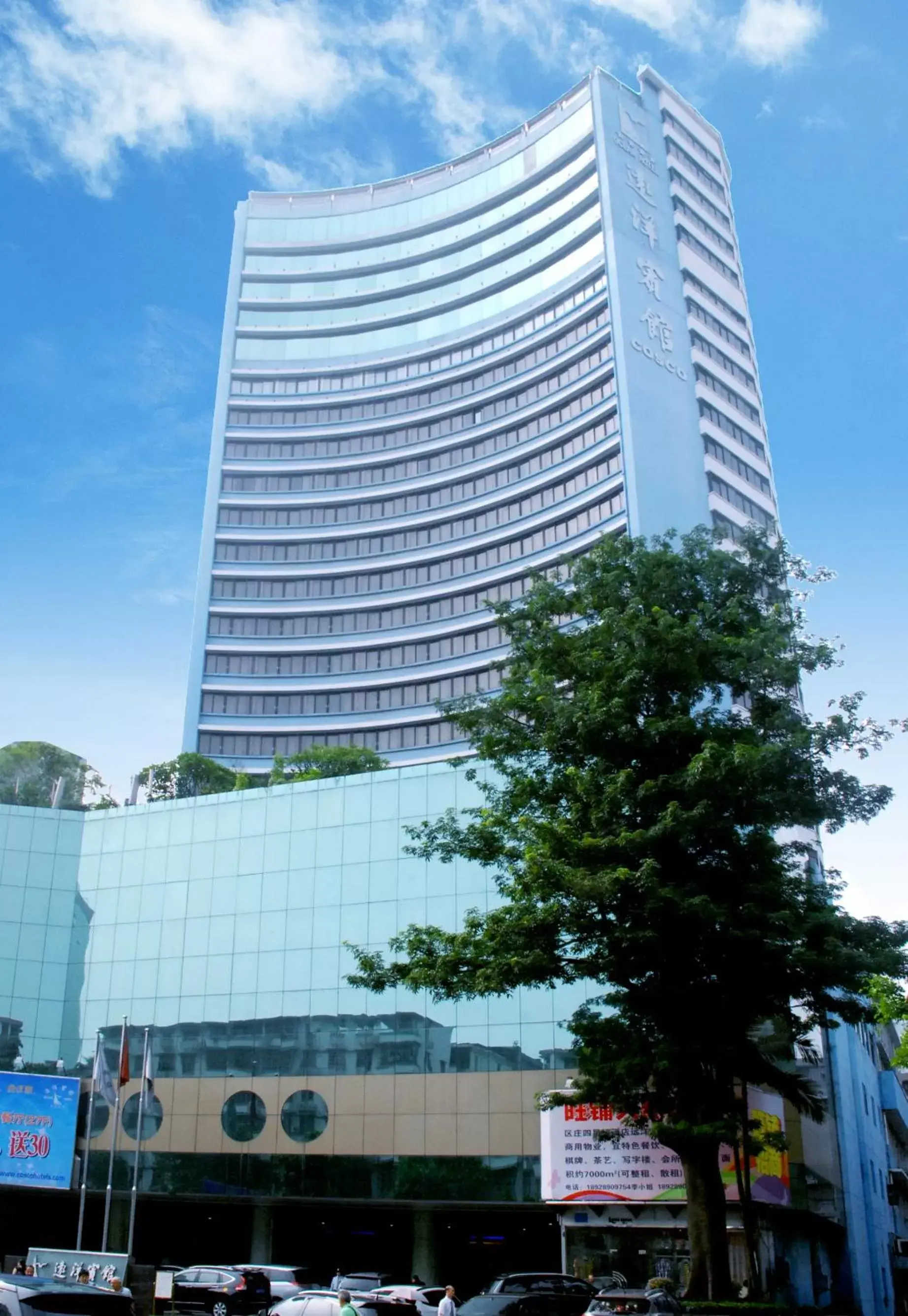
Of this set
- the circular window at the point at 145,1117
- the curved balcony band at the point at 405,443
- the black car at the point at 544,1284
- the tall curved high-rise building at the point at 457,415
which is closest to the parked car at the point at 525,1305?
the black car at the point at 544,1284

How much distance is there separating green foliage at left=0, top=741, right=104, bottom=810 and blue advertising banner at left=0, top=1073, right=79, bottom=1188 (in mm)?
32015

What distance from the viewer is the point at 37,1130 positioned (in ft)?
153

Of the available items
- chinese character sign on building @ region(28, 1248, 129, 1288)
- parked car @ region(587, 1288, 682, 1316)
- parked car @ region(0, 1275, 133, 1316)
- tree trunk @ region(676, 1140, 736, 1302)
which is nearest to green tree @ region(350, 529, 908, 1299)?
tree trunk @ region(676, 1140, 736, 1302)

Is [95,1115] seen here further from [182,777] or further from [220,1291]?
[182,777]

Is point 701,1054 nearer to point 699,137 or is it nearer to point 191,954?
point 191,954

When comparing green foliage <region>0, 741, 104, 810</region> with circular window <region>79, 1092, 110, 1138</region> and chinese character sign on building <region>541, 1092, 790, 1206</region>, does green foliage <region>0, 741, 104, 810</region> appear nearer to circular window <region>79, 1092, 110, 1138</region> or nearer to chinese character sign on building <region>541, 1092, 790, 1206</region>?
circular window <region>79, 1092, 110, 1138</region>

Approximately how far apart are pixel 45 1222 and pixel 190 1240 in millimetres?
6074

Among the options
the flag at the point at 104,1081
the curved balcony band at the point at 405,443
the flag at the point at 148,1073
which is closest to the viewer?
the flag at the point at 104,1081

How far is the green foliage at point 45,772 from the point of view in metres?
78.3

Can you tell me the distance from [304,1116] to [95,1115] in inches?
374

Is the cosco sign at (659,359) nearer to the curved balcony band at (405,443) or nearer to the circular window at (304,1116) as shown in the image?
the curved balcony band at (405,443)

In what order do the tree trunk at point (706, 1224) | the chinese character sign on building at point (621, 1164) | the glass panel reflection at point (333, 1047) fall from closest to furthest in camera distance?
the tree trunk at point (706, 1224)
the chinese character sign on building at point (621, 1164)
the glass panel reflection at point (333, 1047)

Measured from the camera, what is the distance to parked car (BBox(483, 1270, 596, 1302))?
1165 inches

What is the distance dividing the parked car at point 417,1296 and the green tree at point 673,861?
25.6 feet
